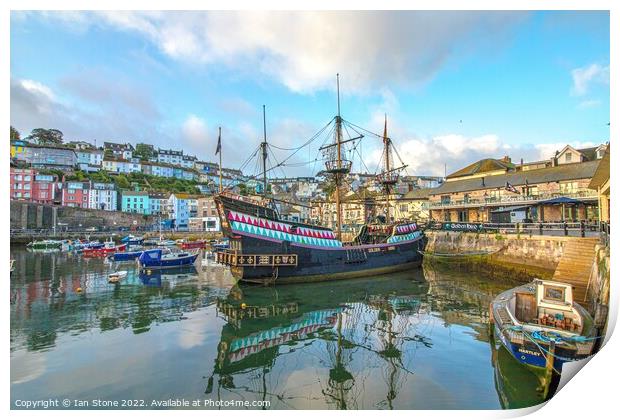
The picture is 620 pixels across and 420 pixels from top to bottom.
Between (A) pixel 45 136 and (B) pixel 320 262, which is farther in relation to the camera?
(A) pixel 45 136

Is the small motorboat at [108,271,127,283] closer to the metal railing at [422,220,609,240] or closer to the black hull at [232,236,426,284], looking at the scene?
the black hull at [232,236,426,284]

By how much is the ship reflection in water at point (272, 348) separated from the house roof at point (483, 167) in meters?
33.8

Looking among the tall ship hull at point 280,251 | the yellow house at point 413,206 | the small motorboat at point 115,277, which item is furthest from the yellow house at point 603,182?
the yellow house at point 413,206

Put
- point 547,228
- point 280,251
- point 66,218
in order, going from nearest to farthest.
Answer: point 280,251, point 547,228, point 66,218

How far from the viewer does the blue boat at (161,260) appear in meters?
30.4

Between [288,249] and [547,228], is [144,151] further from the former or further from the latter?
[547,228]

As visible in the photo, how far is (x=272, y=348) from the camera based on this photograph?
452 inches

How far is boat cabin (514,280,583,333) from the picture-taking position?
9016 millimetres

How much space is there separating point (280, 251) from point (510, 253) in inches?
730

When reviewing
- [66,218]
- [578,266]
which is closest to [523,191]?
[578,266]

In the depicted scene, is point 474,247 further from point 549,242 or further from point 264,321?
point 264,321

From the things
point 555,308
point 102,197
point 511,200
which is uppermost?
point 102,197

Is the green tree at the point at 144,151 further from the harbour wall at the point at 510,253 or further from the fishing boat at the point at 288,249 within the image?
the harbour wall at the point at 510,253

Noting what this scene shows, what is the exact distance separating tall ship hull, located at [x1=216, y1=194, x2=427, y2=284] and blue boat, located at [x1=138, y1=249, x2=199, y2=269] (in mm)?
13015
